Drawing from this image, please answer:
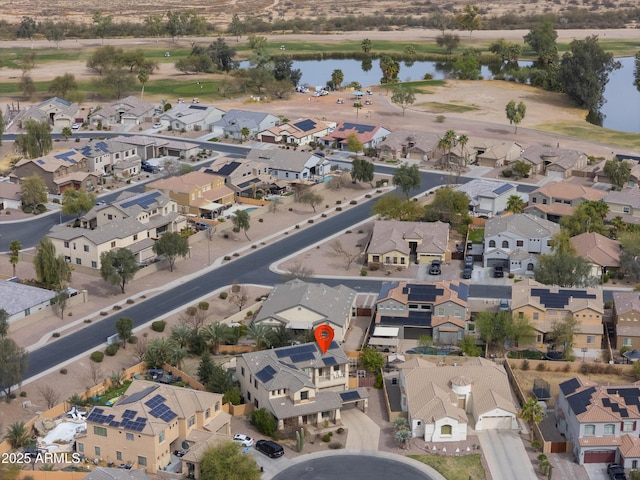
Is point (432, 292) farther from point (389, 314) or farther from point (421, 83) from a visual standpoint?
point (421, 83)

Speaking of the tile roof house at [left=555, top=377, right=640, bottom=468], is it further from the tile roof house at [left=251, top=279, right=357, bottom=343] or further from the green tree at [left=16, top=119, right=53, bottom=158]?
the green tree at [left=16, top=119, right=53, bottom=158]

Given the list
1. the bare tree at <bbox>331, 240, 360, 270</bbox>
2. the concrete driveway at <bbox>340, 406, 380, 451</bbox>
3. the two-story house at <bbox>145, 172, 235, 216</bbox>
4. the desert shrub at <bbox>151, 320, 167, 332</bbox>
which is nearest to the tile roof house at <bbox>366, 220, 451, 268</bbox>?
the bare tree at <bbox>331, 240, 360, 270</bbox>

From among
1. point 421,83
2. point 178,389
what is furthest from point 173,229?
point 421,83

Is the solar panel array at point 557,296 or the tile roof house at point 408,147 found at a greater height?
the solar panel array at point 557,296

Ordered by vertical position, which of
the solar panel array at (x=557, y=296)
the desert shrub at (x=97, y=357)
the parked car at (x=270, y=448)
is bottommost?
the desert shrub at (x=97, y=357)

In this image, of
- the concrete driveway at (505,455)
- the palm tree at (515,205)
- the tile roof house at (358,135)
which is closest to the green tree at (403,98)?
the tile roof house at (358,135)

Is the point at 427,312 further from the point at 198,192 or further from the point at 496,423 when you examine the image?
the point at 198,192

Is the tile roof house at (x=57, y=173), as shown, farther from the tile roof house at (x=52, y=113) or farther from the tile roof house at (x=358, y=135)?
the tile roof house at (x=358, y=135)
